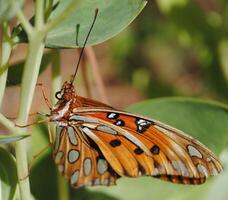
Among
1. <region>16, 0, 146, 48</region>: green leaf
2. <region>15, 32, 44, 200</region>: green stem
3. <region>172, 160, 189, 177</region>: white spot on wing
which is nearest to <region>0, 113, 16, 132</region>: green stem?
<region>15, 32, 44, 200</region>: green stem

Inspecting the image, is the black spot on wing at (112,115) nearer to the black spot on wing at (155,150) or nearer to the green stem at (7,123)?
the black spot on wing at (155,150)

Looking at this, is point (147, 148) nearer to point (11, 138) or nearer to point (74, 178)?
point (74, 178)

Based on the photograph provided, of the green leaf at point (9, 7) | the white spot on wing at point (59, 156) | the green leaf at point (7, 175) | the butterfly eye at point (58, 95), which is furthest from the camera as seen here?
the butterfly eye at point (58, 95)

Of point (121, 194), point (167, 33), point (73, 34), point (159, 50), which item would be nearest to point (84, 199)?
point (121, 194)

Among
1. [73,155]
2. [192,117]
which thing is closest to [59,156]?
[73,155]

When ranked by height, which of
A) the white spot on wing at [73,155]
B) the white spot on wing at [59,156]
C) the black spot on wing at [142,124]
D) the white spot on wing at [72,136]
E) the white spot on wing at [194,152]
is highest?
the black spot on wing at [142,124]

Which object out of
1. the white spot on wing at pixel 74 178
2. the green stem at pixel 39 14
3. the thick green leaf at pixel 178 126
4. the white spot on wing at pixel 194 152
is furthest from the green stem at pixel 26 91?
the thick green leaf at pixel 178 126

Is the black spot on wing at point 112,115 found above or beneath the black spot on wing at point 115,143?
above
